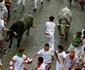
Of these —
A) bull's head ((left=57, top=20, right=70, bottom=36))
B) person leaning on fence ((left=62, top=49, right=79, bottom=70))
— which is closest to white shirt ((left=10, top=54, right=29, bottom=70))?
person leaning on fence ((left=62, top=49, right=79, bottom=70))

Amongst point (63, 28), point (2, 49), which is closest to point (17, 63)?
point (2, 49)

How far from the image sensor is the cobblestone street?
38.4 ft

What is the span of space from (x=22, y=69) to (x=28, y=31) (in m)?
4.26

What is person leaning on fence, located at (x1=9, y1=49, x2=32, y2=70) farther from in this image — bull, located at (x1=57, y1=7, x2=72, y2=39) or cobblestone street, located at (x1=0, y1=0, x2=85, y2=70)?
bull, located at (x1=57, y1=7, x2=72, y2=39)

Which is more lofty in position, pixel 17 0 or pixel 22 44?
pixel 17 0

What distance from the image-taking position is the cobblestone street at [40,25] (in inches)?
460

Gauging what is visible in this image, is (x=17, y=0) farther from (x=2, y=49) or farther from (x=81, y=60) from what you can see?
(x=81, y=60)

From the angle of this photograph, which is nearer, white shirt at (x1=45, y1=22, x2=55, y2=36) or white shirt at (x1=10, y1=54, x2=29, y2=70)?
white shirt at (x1=10, y1=54, x2=29, y2=70)

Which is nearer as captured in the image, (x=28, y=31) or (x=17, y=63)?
(x=17, y=63)

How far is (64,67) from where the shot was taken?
29.2ft

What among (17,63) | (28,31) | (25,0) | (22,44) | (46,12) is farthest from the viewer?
(25,0)

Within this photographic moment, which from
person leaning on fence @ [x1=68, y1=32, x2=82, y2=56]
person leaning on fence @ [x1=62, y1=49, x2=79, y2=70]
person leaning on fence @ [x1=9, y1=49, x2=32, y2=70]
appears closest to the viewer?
person leaning on fence @ [x1=9, y1=49, x2=32, y2=70]

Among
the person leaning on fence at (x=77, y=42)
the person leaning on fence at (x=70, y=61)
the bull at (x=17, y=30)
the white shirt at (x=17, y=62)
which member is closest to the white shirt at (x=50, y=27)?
the person leaning on fence at (x=77, y=42)

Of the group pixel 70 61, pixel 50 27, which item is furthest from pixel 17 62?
pixel 50 27
